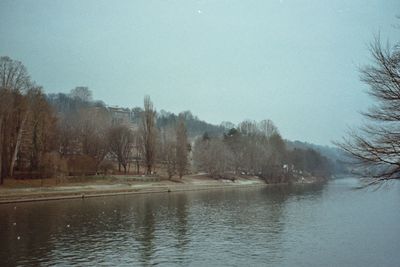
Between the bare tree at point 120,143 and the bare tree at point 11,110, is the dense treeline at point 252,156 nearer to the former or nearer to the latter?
the bare tree at point 120,143

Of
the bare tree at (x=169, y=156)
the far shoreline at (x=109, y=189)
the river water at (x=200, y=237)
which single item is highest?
the bare tree at (x=169, y=156)

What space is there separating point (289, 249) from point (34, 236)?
644 inches

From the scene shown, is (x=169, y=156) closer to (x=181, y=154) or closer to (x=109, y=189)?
(x=181, y=154)

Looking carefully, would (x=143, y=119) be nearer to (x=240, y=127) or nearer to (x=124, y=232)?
(x=124, y=232)

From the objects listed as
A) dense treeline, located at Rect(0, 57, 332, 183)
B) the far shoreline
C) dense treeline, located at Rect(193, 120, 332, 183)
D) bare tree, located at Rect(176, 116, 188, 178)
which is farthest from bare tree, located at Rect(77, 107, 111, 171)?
dense treeline, located at Rect(193, 120, 332, 183)

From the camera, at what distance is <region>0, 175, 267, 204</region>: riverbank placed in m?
48.8

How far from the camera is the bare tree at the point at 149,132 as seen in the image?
257 feet

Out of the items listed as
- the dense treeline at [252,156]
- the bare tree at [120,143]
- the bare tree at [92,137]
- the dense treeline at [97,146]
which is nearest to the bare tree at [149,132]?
the dense treeline at [97,146]

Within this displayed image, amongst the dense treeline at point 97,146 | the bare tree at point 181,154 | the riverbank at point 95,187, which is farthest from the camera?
the bare tree at point 181,154

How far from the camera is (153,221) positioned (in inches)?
1318

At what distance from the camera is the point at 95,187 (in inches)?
2384

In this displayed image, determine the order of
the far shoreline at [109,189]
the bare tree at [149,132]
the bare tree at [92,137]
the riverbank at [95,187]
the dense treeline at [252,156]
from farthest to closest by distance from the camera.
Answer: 1. the dense treeline at [252,156]
2. the bare tree at [149,132]
3. the bare tree at [92,137]
4. the riverbank at [95,187]
5. the far shoreline at [109,189]

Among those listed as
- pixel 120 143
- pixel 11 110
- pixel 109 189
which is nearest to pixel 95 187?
pixel 109 189

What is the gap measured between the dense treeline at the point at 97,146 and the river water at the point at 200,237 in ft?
61.7
